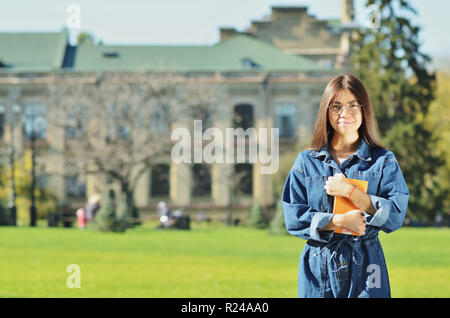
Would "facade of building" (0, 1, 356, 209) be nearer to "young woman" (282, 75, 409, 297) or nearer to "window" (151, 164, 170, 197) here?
"window" (151, 164, 170, 197)

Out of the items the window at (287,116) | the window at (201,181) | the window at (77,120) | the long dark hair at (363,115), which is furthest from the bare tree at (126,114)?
the long dark hair at (363,115)

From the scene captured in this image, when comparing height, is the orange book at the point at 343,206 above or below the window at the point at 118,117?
below

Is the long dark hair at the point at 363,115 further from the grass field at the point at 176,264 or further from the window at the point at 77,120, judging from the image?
the window at the point at 77,120

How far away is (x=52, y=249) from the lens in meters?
17.7

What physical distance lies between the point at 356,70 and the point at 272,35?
48.6 ft

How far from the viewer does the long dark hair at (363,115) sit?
11.2 ft

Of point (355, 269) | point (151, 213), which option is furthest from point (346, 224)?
point (151, 213)

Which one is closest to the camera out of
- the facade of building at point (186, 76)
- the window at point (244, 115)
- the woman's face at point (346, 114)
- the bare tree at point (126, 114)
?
the woman's face at point (346, 114)

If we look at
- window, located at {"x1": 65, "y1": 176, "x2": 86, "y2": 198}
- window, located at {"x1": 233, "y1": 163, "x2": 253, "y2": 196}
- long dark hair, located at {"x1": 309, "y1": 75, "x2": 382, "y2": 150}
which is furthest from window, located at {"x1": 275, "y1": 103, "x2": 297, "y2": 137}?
long dark hair, located at {"x1": 309, "y1": 75, "x2": 382, "y2": 150}

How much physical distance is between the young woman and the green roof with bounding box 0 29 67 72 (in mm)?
40090

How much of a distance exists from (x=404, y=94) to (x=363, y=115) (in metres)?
33.4

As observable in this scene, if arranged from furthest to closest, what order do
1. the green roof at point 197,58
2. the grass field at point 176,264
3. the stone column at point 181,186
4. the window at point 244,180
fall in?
the green roof at point 197,58, the window at point 244,180, the stone column at point 181,186, the grass field at point 176,264
